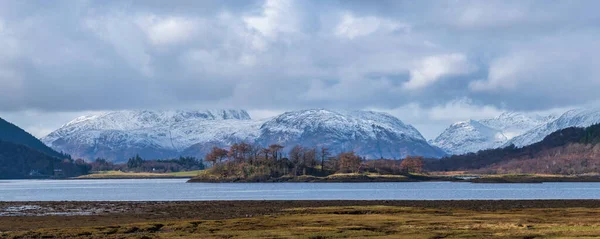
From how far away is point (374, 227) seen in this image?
85.9 metres

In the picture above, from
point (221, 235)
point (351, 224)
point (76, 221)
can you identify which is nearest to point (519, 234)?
point (351, 224)

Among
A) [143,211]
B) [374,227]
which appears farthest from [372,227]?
[143,211]

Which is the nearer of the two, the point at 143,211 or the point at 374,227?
the point at 374,227

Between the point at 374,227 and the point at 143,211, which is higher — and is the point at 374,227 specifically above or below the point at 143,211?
below

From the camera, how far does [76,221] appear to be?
104062 millimetres

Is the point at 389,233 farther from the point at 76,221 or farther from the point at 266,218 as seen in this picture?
the point at 76,221

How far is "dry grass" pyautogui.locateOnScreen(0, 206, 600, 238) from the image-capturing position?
7712 cm

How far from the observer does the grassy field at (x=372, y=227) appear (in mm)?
77250

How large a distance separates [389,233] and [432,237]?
20.2ft

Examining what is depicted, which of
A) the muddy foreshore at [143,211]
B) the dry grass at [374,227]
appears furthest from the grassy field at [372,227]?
the muddy foreshore at [143,211]

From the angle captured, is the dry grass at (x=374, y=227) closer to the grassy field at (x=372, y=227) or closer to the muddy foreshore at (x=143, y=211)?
the grassy field at (x=372, y=227)

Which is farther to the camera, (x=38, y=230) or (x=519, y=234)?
(x=38, y=230)

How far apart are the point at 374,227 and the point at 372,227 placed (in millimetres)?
213

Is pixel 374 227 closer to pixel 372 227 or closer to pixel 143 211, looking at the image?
pixel 372 227
